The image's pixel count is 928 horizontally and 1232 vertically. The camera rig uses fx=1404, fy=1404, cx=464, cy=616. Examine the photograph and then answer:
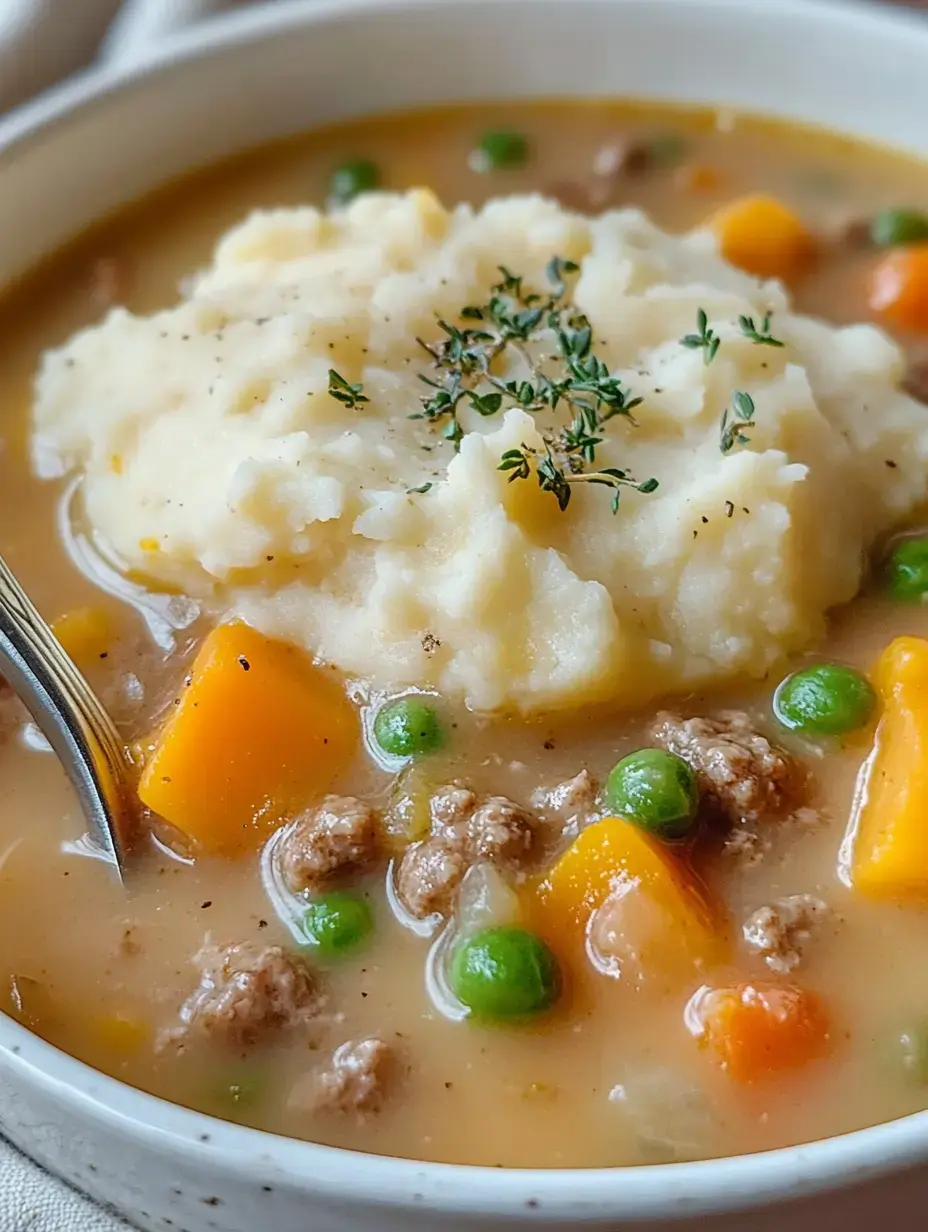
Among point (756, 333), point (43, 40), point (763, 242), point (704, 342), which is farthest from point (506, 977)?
point (43, 40)

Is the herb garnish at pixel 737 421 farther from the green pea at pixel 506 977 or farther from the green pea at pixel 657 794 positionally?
the green pea at pixel 506 977

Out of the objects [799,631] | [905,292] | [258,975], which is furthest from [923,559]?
[258,975]

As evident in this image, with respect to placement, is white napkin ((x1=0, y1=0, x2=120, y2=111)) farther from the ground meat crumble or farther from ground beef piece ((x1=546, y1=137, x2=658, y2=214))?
the ground meat crumble

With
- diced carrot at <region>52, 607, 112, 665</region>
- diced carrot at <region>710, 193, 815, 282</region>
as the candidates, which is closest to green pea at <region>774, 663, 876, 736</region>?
diced carrot at <region>52, 607, 112, 665</region>

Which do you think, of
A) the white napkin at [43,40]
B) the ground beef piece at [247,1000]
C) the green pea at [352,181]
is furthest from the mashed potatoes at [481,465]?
the white napkin at [43,40]

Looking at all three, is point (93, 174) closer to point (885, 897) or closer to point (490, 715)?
point (490, 715)

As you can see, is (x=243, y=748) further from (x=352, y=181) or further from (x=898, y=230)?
(x=898, y=230)
